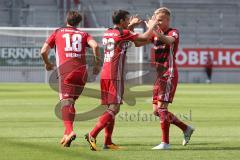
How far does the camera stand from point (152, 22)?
1096cm

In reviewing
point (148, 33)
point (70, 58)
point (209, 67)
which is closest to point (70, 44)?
point (70, 58)

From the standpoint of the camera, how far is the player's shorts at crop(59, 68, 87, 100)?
11.7 meters

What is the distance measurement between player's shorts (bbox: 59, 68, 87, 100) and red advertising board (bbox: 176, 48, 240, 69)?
32.2 m

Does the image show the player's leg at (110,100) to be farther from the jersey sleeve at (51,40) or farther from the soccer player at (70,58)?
the jersey sleeve at (51,40)

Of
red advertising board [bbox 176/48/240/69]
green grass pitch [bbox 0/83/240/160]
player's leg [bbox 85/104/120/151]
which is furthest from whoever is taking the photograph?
red advertising board [bbox 176/48/240/69]

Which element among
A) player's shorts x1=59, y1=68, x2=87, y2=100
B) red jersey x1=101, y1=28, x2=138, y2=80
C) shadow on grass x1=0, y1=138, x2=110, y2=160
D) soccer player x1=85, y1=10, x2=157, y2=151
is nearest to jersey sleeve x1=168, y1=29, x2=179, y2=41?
soccer player x1=85, y1=10, x2=157, y2=151

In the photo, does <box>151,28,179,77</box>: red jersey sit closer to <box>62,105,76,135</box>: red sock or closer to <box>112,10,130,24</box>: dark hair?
<box>112,10,130,24</box>: dark hair

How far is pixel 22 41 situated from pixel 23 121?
23.3m

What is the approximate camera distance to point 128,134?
530 inches

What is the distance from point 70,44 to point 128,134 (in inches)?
100

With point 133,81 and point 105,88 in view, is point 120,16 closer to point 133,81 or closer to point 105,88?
point 105,88

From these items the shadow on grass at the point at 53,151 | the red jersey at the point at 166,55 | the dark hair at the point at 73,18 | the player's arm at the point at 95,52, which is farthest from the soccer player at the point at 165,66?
the shadow on grass at the point at 53,151

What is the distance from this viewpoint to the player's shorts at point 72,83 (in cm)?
1167

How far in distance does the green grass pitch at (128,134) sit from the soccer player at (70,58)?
0.69 metres
